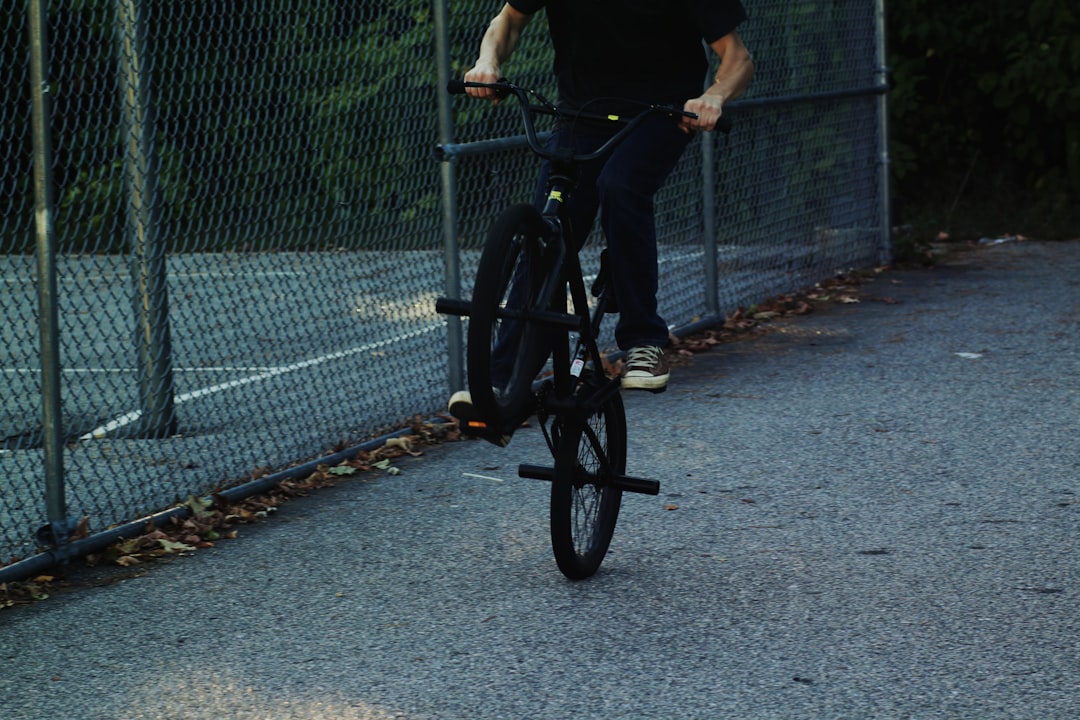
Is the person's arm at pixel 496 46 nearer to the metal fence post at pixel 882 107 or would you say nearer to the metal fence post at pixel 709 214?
the metal fence post at pixel 709 214

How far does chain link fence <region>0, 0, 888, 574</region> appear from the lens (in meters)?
6.17

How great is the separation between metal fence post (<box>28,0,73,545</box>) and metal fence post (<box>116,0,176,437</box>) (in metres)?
1.41

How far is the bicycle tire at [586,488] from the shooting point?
15.5 feet

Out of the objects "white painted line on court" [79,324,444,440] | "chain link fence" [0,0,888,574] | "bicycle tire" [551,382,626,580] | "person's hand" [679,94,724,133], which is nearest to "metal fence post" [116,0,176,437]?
"chain link fence" [0,0,888,574]

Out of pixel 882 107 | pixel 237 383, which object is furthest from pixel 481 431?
pixel 882 107

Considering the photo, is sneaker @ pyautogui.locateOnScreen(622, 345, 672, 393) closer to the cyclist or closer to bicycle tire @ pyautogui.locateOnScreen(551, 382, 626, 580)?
the cyclist

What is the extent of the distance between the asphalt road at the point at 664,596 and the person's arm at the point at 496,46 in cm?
159

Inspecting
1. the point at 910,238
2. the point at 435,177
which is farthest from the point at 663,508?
the point at 910,238

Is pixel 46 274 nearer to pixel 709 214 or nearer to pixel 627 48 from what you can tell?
pixel 627 48

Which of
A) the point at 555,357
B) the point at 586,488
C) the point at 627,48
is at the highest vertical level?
the point at 627,48

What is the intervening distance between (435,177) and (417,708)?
13.4 feet

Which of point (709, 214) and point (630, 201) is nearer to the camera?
point (630, 201)

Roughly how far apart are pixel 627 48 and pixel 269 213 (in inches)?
104

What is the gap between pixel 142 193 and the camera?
6598 millimetres
